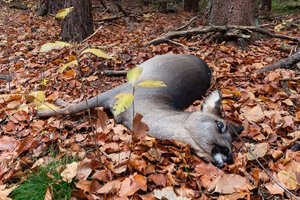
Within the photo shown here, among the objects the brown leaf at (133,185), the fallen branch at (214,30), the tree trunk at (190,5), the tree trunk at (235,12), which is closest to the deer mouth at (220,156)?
the brown leaf at (133,185)

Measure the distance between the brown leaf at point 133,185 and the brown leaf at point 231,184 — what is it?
0.53m

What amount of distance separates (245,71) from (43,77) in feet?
9.77

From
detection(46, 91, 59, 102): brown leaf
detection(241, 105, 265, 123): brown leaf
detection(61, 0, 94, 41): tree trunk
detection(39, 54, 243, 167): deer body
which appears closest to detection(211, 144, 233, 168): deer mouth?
detection(39, 54, 243, 167): deer body

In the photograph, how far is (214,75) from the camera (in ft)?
18.2

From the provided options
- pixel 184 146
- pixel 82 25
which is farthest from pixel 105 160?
pixel 82 25

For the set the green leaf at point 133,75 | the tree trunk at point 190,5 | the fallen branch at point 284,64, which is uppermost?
the green leaf at point 133,75

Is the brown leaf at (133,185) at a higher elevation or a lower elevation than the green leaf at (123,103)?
lower

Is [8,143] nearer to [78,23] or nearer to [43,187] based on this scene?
[43,187]

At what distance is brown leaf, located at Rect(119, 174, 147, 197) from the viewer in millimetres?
2795

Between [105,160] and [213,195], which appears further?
[105,160]

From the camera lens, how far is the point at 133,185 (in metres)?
2.85

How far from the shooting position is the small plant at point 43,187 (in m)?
2.77

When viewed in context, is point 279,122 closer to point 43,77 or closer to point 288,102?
point 288,102

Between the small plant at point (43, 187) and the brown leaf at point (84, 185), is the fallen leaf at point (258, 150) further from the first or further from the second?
the small plant at point (43, 187)
